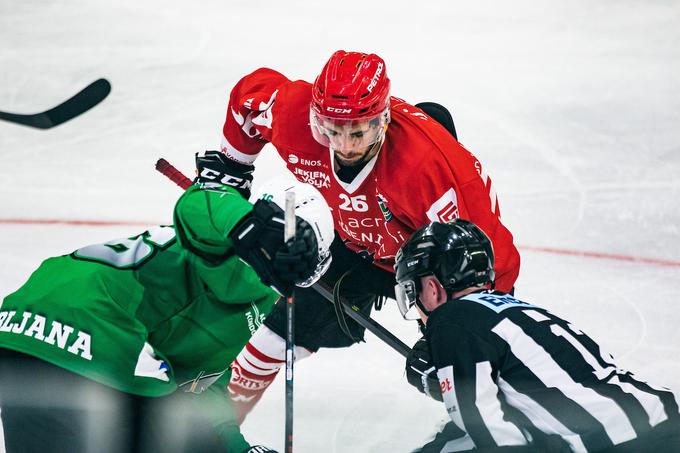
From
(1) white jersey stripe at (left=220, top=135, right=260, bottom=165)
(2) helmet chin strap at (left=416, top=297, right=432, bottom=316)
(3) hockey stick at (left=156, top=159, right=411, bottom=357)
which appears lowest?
(3) hockey stick at (left=156, top=159, right=411, bottom=357)

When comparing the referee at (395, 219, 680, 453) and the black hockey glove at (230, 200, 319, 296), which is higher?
the black hockey glove at (230, 200, 319, 296)

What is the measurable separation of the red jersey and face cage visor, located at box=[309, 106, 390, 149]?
8 centimetres

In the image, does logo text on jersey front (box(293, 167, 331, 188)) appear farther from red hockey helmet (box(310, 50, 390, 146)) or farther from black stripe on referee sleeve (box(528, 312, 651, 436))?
black stripe on referee sleeve (box(528, 312, 651, 436))

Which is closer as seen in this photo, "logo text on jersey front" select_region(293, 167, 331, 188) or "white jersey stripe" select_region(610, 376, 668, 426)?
"white jersey stripe" select_region(610, 376, 668, 426)

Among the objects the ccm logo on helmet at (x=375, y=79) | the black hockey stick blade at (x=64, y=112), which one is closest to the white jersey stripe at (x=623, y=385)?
the ccm logo on helmet at (x=375, y=79)

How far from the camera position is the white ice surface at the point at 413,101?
11.4ft

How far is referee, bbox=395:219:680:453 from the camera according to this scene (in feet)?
7.06

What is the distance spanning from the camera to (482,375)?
2156 mm

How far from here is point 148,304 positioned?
2.14 meters

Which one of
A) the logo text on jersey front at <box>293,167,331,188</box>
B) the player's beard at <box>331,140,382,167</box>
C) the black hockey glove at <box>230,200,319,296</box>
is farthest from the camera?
the logo text on jersey front at <box>293,167,331,188</box>

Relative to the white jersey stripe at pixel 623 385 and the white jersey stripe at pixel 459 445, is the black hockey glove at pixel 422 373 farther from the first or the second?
the white jersey stripe at pixel 623 385

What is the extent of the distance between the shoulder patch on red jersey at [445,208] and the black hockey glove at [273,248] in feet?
2.62

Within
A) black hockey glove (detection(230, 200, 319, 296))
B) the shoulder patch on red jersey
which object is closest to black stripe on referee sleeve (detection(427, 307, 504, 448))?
black hockey glove (detection(230, 200, 319, 296))

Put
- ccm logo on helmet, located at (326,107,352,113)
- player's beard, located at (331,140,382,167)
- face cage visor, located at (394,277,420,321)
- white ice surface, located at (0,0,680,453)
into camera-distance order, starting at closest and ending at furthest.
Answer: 1. face cage visor, located at (394,277,420,321)
2. ccm logo on helmet, located at (326,107,352,113)
3. player's beard, located at (331,140,382,167)
4. white ice surface, located at (0,0,680,453)
